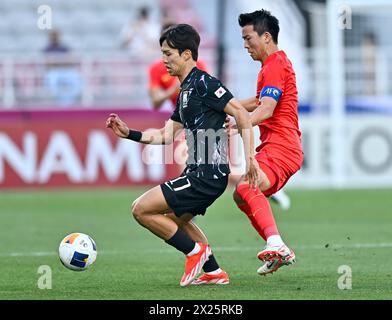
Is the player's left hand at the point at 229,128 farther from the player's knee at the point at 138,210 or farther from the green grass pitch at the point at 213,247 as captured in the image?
the green grass pitch at the point at 213,247

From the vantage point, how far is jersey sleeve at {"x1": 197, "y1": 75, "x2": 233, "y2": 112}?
839 centimetres

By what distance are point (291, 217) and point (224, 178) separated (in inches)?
268

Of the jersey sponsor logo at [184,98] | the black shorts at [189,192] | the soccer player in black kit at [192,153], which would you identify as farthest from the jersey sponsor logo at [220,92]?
the black shorts at [189,192]

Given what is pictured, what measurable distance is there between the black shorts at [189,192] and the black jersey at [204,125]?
56mm

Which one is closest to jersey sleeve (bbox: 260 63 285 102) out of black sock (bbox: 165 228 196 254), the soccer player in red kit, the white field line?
the soccer player in red kit

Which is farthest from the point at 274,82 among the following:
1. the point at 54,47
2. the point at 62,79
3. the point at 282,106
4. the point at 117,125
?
the point at 54,47

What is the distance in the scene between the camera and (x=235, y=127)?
8953 millimetres

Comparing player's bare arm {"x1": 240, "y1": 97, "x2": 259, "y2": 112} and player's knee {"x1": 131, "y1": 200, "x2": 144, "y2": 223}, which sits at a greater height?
player's bare arm {"x1": 240, "y1": 97, "x2": 259, "y2": 112}

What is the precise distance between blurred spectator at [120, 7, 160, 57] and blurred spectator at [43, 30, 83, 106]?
85.3 inches

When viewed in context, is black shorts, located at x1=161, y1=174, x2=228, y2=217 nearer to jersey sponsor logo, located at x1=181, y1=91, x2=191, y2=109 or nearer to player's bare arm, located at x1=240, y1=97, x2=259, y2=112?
jersey sponsor logo, located at x1=181, y1=91, x2=191, y2=109

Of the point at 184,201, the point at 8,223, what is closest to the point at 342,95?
the point at 8,223

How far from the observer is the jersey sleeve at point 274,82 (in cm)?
882

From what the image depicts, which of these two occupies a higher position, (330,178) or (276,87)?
(276,87)
